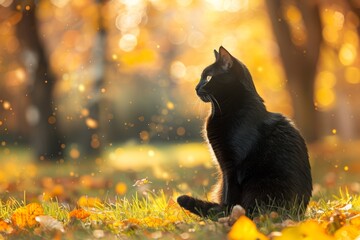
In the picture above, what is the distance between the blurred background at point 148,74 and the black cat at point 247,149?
14.9 feet

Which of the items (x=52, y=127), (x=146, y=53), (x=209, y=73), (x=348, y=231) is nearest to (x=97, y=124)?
(x=52, y=127)

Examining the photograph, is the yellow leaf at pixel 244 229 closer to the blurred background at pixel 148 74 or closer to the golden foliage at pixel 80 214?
the golden foliage at pixel 80 214

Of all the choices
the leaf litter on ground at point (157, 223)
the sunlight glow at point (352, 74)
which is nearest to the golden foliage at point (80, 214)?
the leaf litter on ground at point (157, 223)

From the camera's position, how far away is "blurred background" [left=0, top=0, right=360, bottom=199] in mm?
14570

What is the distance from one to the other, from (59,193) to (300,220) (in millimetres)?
4693

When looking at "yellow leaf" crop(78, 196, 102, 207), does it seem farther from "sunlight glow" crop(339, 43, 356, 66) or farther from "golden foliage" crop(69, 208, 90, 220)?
"sunlight glow" crop(339, 43, 356, 66)

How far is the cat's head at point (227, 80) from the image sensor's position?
16.2 ft

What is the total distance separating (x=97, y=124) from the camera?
14078 millimetres

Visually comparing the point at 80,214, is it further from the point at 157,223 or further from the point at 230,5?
the point at 230,5

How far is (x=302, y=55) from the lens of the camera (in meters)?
16.9

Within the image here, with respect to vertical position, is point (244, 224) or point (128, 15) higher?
point (128, 15)

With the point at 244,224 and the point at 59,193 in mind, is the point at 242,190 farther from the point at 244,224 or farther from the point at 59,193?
the point at 59,193

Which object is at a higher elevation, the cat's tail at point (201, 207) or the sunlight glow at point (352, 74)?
the cat's tail at point (201, 207)

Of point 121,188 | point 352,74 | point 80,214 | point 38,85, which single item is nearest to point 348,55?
point 352,74
